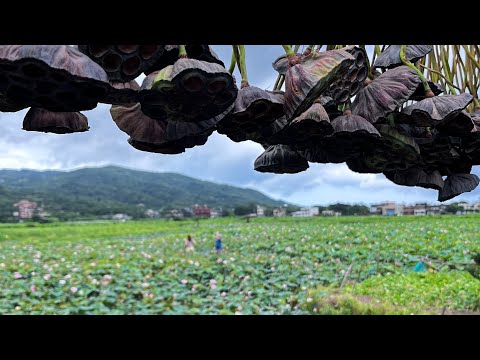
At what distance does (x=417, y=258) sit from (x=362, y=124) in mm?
5914

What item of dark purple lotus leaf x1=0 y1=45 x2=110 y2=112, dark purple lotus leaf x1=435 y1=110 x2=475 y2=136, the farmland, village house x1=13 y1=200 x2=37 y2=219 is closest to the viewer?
dark purple lotus leaf x1=0 y1=45 x2=110 y2=112

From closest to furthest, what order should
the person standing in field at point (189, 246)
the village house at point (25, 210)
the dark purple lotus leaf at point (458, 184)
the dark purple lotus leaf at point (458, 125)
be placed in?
the dark purple lotus leaf at point (458, 125)
the dark purple lotus leaf at point (458, 184)
the person standing in field at point (189, 246)
the village house at point (25, 210)

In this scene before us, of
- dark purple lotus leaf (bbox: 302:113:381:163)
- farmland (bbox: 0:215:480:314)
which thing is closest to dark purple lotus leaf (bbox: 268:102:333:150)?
dark purple lotus leaf (bbox: 302:113:381:163)

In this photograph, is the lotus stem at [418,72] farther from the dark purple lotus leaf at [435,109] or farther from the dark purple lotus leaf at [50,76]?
the dark purple lotus leaf at [50,76]

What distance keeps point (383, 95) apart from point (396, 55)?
52 mm

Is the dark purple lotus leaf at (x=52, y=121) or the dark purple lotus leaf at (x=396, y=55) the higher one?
the dark purple lotus leaf at (x=396, y=55)

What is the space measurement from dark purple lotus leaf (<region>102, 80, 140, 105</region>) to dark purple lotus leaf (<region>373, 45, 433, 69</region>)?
0.17 meters

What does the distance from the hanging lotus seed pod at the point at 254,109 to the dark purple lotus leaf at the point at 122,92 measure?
4 cm

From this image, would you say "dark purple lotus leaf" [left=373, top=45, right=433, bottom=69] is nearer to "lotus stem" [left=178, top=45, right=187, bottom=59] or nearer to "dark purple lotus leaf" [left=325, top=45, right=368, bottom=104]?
"dark purple lotus leaf" [left=325, top=45, right=368, bottom=104]

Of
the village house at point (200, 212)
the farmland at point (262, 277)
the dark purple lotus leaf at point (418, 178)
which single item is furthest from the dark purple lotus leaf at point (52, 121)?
the village house at point (200, 212)

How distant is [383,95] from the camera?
302 mm

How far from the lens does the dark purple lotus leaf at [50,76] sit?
0.20 meters

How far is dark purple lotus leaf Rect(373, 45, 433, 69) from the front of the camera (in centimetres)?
34
